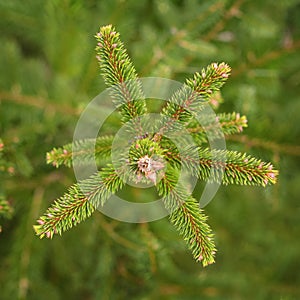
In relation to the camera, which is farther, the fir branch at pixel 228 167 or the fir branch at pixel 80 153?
the fir branch at pixel 80 153

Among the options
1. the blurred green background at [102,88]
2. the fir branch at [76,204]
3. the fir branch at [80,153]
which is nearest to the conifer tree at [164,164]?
the fir branch at [76,204]

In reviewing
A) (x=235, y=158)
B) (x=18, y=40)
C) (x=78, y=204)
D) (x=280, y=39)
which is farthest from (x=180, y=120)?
(x=18, y=40)

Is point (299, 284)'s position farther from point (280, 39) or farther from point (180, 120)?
point (180, 120)

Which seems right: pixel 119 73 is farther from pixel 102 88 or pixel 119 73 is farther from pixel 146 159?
pixel 102 88

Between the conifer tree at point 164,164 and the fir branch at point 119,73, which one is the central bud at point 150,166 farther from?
the fir branch at point 119,73

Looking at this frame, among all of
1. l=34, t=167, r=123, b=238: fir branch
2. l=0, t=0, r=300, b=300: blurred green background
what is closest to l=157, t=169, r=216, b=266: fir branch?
l=34, t=167, r=123, b=238: fir branch

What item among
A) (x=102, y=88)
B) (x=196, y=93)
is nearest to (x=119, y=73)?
(x=196, y=93)
